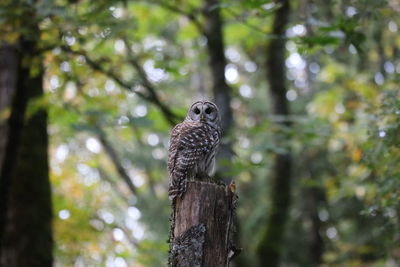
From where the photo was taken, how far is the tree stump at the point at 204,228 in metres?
3.95

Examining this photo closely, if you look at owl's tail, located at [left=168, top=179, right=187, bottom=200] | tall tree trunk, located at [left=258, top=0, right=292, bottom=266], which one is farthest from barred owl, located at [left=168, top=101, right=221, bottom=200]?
tall tree trunk, located at [left=258, top=0, right=292, bottom=266]

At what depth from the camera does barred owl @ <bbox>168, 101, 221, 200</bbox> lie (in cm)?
502

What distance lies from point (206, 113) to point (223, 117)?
9.84 feet

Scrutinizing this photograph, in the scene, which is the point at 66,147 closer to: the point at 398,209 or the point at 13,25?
the point at 13,25

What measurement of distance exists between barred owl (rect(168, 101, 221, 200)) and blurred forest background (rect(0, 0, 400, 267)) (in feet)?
3.69

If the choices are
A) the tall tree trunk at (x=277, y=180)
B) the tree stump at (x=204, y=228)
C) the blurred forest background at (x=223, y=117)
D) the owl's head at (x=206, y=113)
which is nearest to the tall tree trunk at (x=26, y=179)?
the blurred forest background at (x=223, y=117)

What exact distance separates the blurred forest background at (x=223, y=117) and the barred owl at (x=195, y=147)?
3.69ft

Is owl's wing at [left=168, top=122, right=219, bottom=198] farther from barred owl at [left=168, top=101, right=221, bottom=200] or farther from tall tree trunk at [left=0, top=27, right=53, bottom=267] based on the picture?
tall tree trunk at [left=0, top=27, right=53, bottom=267]

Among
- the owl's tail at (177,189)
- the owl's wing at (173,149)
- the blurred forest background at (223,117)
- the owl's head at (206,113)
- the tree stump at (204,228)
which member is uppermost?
the blurred forest background at (223,117)

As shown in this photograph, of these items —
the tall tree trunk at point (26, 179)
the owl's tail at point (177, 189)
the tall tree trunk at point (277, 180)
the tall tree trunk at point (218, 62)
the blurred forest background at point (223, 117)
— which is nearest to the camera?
the owl's tail at point (177, 189)

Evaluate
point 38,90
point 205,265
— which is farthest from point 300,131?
point 205,265

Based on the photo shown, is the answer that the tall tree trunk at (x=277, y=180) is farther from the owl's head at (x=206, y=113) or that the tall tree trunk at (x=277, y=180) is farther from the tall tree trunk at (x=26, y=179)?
the owl's head at (x=206, y=113)

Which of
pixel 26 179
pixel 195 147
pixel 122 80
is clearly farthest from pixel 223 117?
pixel 195 147

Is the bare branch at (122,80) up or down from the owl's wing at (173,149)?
up
